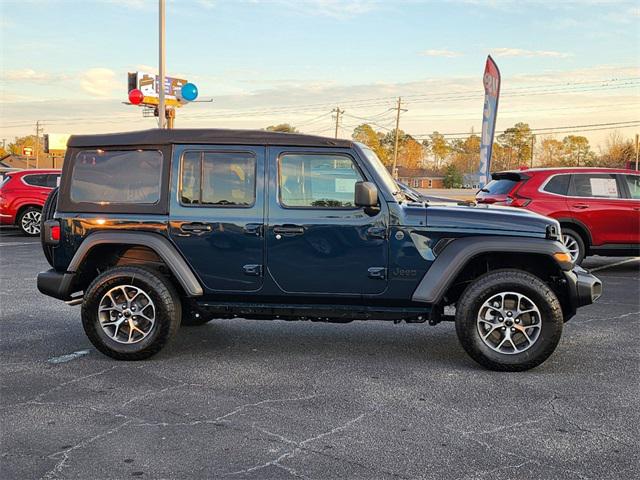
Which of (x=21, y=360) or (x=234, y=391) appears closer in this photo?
(x=234, y=391)

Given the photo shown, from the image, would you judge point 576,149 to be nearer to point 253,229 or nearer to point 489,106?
point 489,106

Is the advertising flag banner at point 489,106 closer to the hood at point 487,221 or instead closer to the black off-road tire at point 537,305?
the hood at point 487,221

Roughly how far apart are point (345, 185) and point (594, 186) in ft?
23.5

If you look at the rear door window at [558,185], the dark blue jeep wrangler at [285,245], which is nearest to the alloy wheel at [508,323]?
the dark blue jeep wrangler at [285,245]

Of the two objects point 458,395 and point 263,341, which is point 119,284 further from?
point 458,395

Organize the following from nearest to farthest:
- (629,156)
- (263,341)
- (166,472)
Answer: (166,472), (263,341), (629,156)

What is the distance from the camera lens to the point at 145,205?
5.81m

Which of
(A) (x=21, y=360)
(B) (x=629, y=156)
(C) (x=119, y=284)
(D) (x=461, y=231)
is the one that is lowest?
(A) (x=21, y=360)

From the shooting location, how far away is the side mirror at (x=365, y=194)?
5.38 metres

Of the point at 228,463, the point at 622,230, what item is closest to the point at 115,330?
the point at 228,463

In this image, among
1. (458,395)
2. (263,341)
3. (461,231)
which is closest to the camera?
(458,395)

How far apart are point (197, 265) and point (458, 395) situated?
2396 mm

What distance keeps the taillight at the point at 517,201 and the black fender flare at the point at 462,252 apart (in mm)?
5653

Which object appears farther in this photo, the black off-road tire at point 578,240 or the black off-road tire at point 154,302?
the black off-road tire at point 578,240
